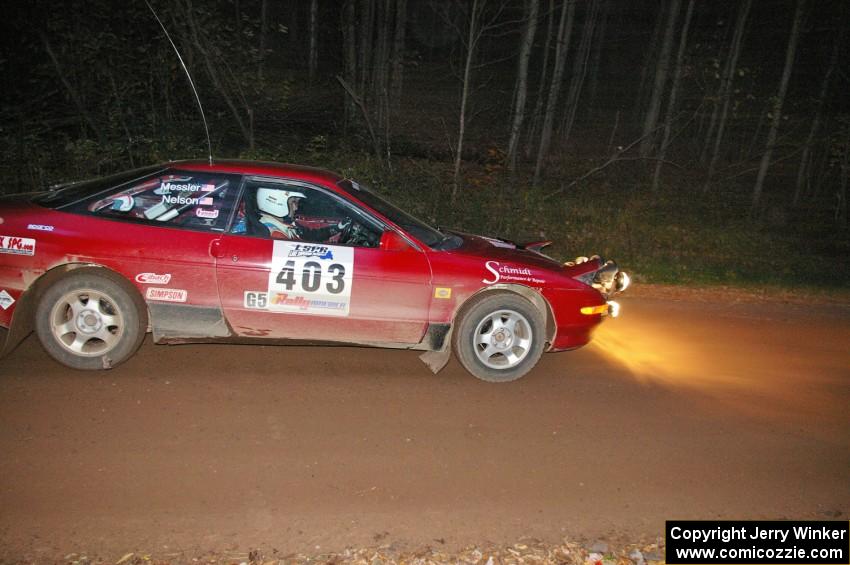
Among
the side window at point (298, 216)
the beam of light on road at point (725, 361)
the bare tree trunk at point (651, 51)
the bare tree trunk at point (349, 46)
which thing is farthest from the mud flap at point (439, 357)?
the bare tree trunk at point (651, 51)

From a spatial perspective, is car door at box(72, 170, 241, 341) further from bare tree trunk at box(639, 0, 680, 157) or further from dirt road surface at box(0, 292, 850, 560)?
bare tree trunk at box(639, 0, 680, 157)

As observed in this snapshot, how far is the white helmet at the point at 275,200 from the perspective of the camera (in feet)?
16.9

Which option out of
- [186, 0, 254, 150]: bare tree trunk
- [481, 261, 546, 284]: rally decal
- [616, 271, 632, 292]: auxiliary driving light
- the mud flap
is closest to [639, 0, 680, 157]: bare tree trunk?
[186, 0, 254, 150]: bare tree trunk

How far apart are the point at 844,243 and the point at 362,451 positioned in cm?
1229

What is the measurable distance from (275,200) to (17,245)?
74.3 inches

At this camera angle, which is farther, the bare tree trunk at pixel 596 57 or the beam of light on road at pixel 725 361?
the bare tree trunk at pixel 596 57

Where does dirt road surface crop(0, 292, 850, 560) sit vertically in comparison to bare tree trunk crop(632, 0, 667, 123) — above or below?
below

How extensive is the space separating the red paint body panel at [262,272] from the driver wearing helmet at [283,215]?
0.13 meters

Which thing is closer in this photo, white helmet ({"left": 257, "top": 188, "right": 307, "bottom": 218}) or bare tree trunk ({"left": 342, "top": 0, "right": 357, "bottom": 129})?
white helmet ({"left": 257, "top": 188, "right": 307, "bottom": 218})

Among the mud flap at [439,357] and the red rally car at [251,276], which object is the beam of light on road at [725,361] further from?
the mud flap at [439,357]

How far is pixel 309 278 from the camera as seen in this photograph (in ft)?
16.3

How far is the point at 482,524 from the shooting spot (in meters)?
3.48

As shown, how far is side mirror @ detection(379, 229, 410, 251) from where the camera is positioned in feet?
16.7

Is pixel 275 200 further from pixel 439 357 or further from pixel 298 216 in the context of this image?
pixel 439 357
